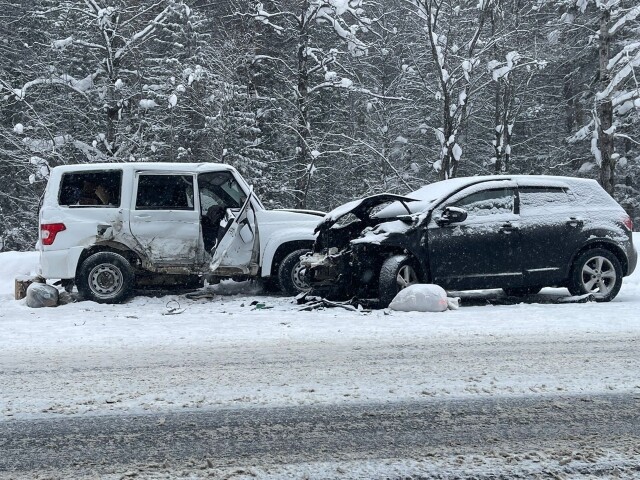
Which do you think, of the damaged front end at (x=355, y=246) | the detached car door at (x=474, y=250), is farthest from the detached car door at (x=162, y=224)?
the detached car door at (x=474, y=250)

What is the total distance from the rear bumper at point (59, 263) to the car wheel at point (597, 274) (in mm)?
7358

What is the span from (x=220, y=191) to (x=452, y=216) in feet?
12.3

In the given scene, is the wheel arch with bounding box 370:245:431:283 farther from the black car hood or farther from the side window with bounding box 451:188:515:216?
the side window with bounding box 451:188:515:216

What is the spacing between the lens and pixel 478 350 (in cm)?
598

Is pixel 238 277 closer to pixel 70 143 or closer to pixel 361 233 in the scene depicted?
pixel 361 233

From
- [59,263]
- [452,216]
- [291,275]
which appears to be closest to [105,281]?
[59,263]

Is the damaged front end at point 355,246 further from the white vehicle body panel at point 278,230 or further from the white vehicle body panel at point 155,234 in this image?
the white vehicle body panel at point 155,234

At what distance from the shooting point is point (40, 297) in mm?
9609

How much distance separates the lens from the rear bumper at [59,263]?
967cm

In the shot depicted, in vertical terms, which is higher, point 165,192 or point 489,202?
point 165,192

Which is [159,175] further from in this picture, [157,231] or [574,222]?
[574,222]

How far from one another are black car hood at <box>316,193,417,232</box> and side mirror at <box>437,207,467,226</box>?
702 millimetres

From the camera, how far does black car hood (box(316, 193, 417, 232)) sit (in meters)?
9.25

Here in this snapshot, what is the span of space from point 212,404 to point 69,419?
0.87 meters
